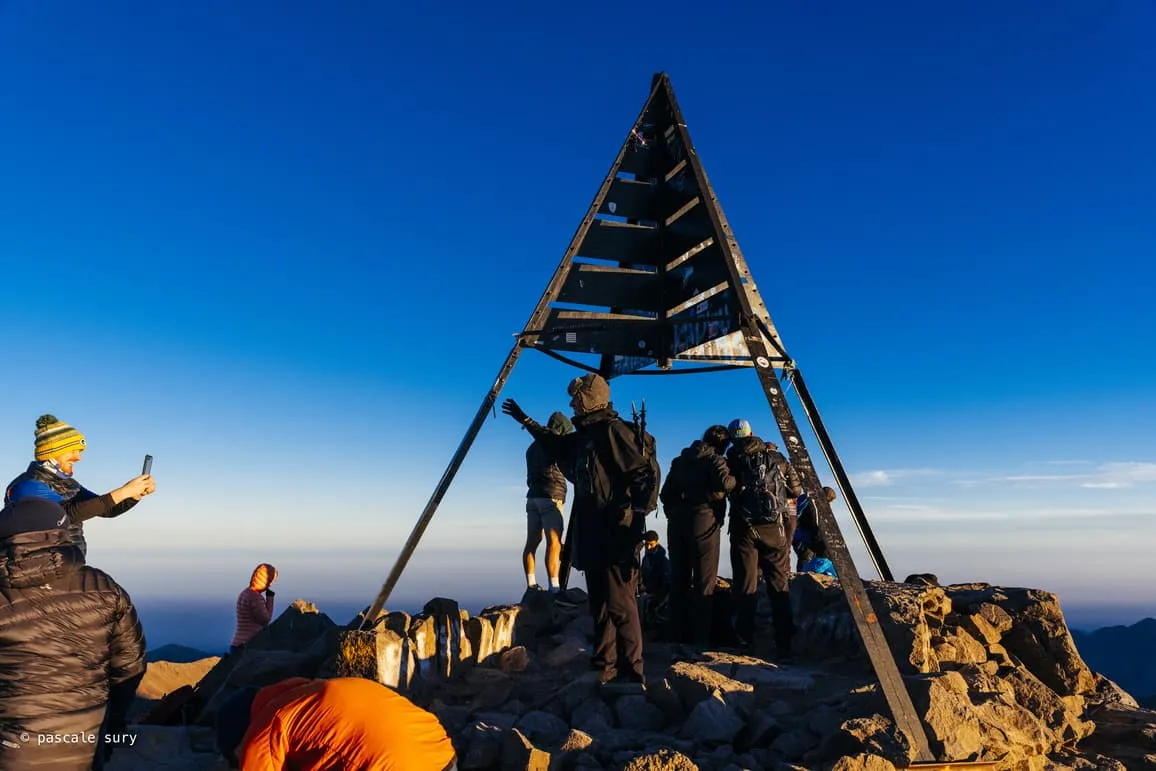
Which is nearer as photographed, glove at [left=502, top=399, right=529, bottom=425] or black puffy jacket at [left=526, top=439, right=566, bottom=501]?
glove at [left=502, top=399, right=529, bottom=425]

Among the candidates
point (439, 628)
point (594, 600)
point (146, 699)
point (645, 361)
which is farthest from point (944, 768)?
point (146, 699)

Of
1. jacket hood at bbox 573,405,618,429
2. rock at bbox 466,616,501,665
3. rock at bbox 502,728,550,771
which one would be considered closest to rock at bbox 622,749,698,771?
rock at bbox 502,728,550,771

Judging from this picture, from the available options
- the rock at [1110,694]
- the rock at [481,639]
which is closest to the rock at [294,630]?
the rock at [481,639]

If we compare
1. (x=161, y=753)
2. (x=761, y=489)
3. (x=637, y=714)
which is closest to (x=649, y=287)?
(x=761, y=489)

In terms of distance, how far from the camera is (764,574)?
7.66 meters

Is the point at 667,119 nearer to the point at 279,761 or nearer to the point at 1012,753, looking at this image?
the point at 1012,753

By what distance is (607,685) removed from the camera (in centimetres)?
595

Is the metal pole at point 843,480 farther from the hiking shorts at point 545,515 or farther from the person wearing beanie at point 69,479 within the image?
the person wearing beanie at point 69,479

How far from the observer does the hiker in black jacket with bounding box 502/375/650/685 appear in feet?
20.7

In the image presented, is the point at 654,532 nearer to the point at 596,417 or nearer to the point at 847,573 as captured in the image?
the point at 596,417

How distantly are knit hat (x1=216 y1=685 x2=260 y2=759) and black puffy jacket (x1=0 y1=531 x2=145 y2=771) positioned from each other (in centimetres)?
88

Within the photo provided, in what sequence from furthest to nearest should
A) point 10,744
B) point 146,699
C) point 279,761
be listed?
point 146,699 < point 10,744 < point 279,761

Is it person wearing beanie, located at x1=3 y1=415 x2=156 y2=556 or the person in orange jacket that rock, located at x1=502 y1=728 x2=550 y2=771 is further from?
person wearing beanie, located at x1=3 y1=415 x2=156 y2=556

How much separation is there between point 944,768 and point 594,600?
9.07 feet
